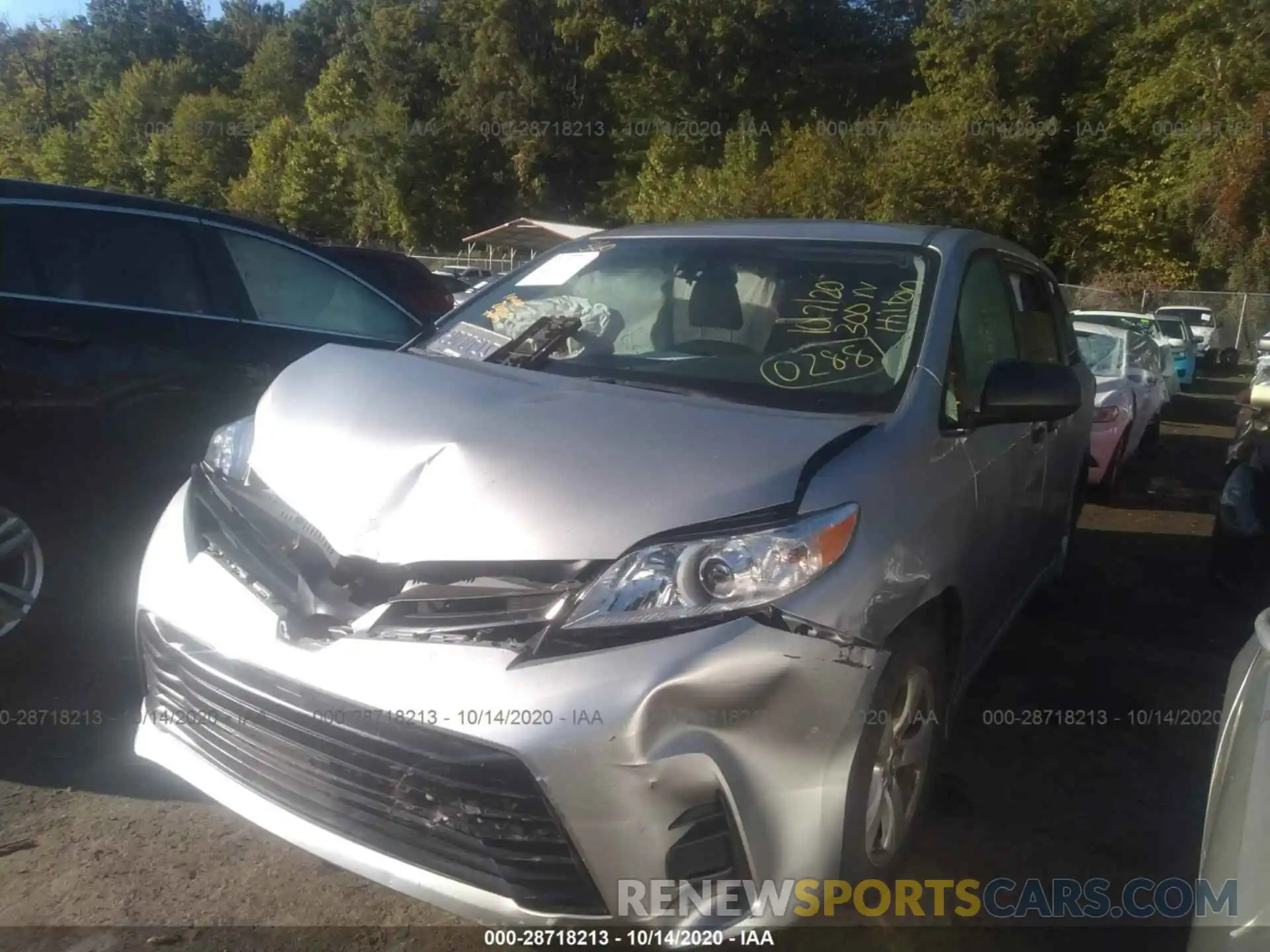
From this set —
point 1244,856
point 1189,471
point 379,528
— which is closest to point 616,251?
point 379,528

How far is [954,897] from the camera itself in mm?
3053

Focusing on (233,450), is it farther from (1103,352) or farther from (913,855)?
(1103,352)

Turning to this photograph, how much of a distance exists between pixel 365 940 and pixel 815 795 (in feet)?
4.00

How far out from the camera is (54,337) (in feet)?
13.2

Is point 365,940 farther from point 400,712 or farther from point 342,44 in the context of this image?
point 342,44

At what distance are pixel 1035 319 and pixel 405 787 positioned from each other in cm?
354

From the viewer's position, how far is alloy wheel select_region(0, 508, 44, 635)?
389cm

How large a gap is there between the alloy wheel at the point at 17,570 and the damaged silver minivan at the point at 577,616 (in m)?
1.25

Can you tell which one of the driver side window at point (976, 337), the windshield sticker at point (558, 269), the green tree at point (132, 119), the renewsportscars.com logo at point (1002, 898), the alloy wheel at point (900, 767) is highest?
the green tree at point (132, 119)

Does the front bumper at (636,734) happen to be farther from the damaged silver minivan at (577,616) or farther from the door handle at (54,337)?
A: the door handle at (54,337)

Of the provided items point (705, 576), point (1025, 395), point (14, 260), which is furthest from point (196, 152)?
point (705, 576)

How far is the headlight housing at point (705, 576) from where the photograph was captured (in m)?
2.25

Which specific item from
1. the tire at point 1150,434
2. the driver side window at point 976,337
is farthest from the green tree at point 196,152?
the driver side window at point 976,337

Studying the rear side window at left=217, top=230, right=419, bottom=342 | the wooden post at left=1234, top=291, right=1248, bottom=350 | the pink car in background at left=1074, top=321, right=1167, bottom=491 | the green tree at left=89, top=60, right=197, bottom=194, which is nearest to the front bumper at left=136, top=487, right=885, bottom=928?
the rear side window at left=217, top=230, right=419, bottom=342
